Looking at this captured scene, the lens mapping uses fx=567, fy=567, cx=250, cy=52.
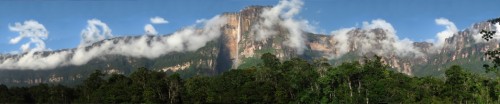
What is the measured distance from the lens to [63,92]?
160375 millimetres

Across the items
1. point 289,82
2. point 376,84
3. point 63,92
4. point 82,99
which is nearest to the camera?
point 376,84

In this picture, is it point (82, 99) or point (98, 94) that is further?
point (82, 99)

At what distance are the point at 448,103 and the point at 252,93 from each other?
39.4 metres

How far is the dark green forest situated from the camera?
10944 centimetres

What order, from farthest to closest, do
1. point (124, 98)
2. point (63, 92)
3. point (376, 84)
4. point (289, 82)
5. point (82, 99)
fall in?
point (63, 92) < point (82, 99) < point (124, 98) < point (289, 82) < point (376, 84)

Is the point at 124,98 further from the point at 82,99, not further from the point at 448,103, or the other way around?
the point at 448,103

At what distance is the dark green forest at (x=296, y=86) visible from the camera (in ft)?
359

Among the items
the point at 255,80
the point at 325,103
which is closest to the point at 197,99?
the point at 255,80

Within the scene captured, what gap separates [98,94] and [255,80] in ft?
124

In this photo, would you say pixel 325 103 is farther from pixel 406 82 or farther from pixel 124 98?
pixel 124 98

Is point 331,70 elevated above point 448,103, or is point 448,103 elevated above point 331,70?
point 331,70

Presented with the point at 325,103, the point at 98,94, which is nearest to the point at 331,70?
the point at 325,103

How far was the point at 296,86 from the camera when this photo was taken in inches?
4658

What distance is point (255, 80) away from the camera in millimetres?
126875
